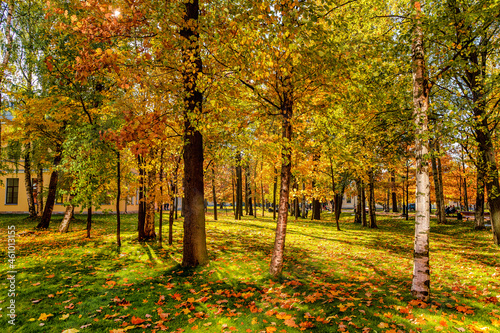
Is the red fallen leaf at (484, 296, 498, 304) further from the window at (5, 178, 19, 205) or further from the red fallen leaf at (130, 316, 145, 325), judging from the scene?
the window at (5, 178, 19, 205)

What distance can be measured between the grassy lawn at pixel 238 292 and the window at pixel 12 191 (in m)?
23.6

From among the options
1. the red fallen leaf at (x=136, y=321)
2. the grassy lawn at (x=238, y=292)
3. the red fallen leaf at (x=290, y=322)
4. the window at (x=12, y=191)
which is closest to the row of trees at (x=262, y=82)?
the grassy lawn at (x=238, y=292)

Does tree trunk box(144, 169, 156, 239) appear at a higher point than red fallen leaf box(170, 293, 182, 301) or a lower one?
higher

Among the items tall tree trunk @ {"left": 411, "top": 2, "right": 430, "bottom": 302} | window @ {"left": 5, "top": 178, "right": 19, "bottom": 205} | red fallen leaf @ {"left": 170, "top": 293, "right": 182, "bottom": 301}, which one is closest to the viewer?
tall tree trunk @ {"left": 411, "top": 2, "right": 430, "bottom": 302}

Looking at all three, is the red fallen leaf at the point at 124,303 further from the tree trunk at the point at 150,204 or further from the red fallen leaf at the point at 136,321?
the tree trunk at the point at 150,204

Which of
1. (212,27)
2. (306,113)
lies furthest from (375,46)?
(212,27)

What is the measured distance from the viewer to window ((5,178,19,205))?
2784 centimetres

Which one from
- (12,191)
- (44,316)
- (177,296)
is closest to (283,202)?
(177,296)

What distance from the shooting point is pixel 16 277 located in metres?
6.85

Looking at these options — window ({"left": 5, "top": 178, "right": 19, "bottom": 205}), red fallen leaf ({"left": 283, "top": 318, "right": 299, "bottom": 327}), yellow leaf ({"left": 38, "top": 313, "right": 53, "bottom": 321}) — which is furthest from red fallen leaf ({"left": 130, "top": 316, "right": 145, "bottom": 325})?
window ({"left": 5, "top": 178, "right": 19, "bottom": 205})

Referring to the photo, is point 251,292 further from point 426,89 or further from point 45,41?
point 45,41

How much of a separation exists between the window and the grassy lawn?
2361 centimetres

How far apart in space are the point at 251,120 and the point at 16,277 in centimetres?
737

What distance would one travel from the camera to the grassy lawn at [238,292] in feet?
15.2
